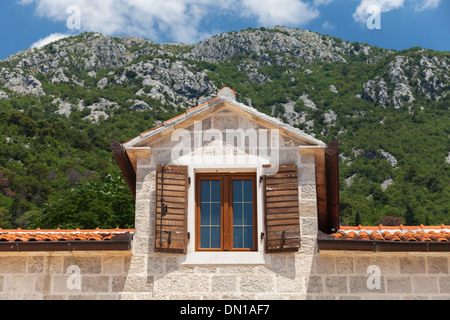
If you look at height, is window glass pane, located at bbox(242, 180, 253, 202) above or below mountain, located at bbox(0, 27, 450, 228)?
below

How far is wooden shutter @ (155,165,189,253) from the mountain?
78.1 ft

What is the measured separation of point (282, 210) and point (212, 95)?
7268 cm

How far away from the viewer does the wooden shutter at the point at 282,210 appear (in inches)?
348

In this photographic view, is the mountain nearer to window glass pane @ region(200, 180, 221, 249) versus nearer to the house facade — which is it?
the house facade

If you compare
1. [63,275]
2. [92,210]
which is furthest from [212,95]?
[63,275]

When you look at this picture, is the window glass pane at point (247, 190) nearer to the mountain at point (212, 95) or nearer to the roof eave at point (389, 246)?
the roof eave at point (389, 246)

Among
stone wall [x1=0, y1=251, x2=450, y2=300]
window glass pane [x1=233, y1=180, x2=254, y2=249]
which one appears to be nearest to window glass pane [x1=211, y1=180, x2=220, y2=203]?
window glass pane [x1=233, y1=180, x2=254, y2=249]

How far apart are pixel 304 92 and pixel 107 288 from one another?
77541mm

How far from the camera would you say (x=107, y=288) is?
350 inches

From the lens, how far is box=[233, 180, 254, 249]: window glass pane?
9127 millimetres

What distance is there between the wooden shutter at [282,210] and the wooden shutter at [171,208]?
1.37 metres

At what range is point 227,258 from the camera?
8898 millimetres

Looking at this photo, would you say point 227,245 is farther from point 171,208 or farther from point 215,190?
point 171,208
